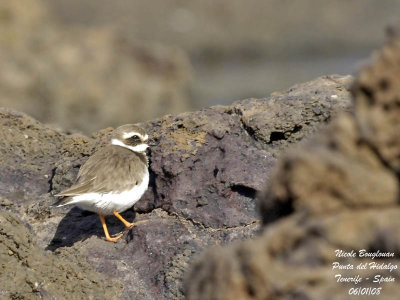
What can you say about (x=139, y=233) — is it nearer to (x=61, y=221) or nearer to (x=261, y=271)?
(x=61, y=221)

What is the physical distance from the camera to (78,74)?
17.7 m

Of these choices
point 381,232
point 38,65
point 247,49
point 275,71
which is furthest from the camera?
point 247,49

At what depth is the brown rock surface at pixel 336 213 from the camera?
329 centimetres

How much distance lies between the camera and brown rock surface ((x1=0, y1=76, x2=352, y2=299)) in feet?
21.5

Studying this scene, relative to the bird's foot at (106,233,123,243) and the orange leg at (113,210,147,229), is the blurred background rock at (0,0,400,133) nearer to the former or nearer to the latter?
the orange leg at (113,210,147,229)

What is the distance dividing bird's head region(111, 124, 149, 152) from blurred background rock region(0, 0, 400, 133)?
7.81 m

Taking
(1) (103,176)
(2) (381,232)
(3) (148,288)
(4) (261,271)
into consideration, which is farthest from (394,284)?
(1) (103,176)

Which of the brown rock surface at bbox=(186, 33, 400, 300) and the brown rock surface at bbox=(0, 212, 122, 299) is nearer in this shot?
the brown rock surface at bbox=(186, 33, 400, 300)

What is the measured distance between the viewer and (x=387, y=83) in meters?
3.39

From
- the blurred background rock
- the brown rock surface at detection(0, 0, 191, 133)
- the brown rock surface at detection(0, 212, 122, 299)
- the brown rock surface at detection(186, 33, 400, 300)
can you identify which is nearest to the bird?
the brown rock surface at detection(0, 212, 122, 299)

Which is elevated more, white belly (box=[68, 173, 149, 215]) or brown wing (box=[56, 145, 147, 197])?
brown wing (box=[56, 145, 147, 197])

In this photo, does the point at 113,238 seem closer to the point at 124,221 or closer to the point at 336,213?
the point at 124,221

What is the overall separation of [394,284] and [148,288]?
132 inches

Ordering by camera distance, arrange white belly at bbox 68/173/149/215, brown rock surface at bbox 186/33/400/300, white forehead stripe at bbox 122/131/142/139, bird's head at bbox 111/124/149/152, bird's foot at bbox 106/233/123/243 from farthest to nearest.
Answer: white forehead stripe at bbox 122/131/142/139 < bird's head at bbox 111/124/149/152 < white belly at bbox 68/173/149/215 < bird's foot at bbox 106/233/123/243 < brown rock surface at bbox 186/33/400/300
